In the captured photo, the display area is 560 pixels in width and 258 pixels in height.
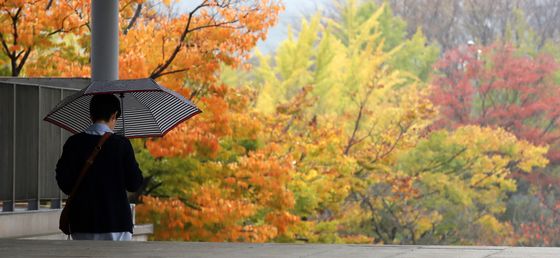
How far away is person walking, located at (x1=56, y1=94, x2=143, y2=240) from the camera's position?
6262 mm

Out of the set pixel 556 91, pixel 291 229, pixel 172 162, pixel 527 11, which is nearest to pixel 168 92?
pixel 172 162

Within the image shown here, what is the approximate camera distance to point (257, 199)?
19984mm

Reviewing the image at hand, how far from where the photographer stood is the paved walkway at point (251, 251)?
245 inches

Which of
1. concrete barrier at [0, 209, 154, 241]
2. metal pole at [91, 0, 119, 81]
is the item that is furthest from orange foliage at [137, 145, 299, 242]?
metal pole at [91, 0, 119, 81]

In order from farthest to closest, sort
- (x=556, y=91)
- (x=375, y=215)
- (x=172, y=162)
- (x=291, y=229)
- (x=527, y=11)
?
(x=527, y=11)
(x=556, y=91)
(x=375, y=215)
(x=291, y=229)
(x=172, y=162)

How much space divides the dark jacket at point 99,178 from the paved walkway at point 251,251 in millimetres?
188

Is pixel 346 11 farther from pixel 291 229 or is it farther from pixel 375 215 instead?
pixel 291 229

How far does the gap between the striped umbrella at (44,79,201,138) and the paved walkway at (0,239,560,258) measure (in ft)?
3.16

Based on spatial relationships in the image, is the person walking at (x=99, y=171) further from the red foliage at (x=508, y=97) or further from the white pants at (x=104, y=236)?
the red foliage at (x=508, y=97)

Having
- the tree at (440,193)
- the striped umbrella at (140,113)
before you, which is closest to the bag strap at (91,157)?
the striped umbrella at (140,113)

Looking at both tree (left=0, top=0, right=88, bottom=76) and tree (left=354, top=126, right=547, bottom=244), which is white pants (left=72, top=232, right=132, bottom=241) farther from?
tree (left=354, top=126, right=547, bottom=244)

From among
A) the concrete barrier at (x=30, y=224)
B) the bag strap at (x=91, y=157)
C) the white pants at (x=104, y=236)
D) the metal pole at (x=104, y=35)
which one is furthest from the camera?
the concrete barrier at (x=30, y=224)

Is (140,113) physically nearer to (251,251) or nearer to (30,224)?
(251,251)

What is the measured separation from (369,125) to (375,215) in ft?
7.60
